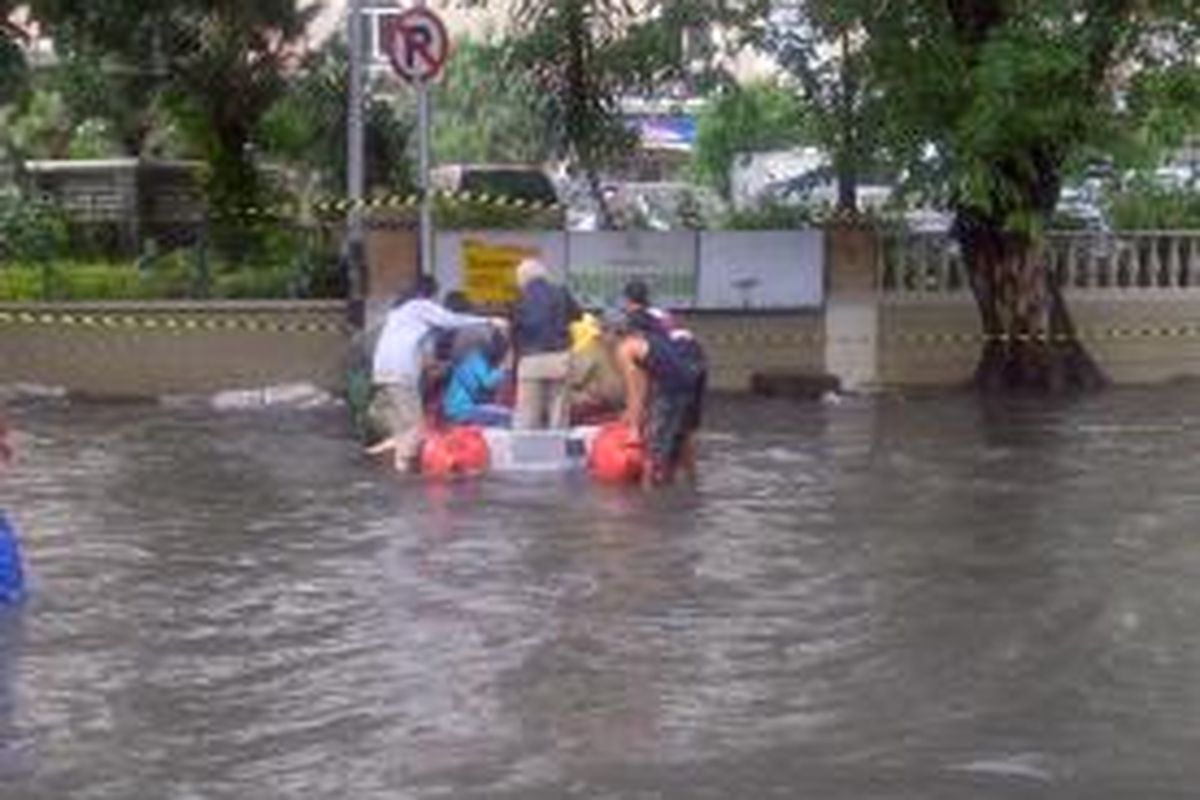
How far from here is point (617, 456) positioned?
58.2ft

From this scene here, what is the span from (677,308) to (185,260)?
4298 millimetres

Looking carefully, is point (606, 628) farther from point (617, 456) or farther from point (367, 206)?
point (367, 206)

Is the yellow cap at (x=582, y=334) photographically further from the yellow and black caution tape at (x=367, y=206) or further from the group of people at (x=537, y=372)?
the yellow and black caution tape at (x=367, y=206)

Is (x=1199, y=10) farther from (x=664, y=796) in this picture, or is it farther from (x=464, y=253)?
(x=664, y=796)

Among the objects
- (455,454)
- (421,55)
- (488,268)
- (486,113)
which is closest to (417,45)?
(421,55)

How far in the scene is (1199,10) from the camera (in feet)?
73.0

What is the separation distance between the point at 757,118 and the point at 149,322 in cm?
579

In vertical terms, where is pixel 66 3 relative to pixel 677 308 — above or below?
above

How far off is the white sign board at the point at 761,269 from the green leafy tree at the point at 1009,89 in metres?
1.33

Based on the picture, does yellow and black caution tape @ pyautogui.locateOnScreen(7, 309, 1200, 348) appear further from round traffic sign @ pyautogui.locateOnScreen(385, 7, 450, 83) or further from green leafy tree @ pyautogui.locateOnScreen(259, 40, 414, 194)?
green leafy tree @ pyautogui.locateOnScreen(259, 40, 414, 194)

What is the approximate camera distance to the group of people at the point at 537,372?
685 inches

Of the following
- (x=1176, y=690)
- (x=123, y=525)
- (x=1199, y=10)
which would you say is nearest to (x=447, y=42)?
(x=1199, y=10)

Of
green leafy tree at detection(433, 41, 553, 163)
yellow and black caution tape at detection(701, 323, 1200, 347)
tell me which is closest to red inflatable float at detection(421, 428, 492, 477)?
yellow and black caution tape at detection(701, 323, 1200, 347)

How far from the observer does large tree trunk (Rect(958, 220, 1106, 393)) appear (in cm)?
2395
